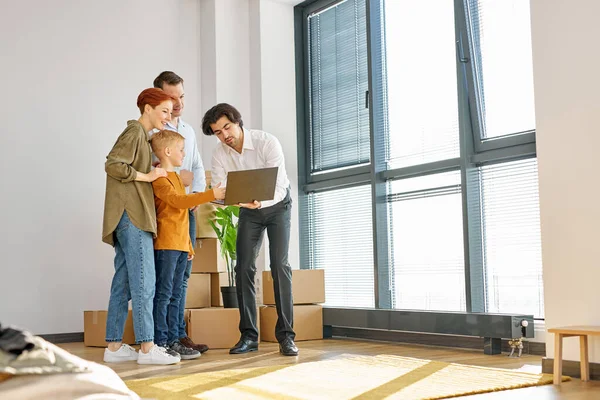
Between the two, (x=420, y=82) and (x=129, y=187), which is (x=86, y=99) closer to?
(x=129, y=187)

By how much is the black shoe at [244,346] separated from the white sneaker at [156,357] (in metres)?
0.49

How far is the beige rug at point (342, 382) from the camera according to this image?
2482mm

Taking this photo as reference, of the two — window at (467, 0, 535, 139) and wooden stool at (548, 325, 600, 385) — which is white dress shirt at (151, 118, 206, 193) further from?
wooden stool at (548, 325, 600, 385)

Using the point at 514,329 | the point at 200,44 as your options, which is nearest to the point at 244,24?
the point at 200,44

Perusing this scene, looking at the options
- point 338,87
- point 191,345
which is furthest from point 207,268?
point 338,87

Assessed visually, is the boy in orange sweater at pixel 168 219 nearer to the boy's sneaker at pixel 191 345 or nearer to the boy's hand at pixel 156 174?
the boy's hand at pixel 156 174

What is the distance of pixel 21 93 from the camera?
4828 millimetres

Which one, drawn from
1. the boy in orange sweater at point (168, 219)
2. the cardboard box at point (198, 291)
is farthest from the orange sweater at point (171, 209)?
the cardboard box at point (198, 291)

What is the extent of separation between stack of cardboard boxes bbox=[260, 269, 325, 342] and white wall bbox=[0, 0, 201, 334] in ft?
3.75

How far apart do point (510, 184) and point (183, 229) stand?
6.01 feet

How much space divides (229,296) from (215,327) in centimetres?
35

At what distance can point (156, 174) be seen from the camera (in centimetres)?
352

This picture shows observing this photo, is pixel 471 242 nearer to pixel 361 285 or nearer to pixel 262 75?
pixel 361 285

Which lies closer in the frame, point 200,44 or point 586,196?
point 586,196
